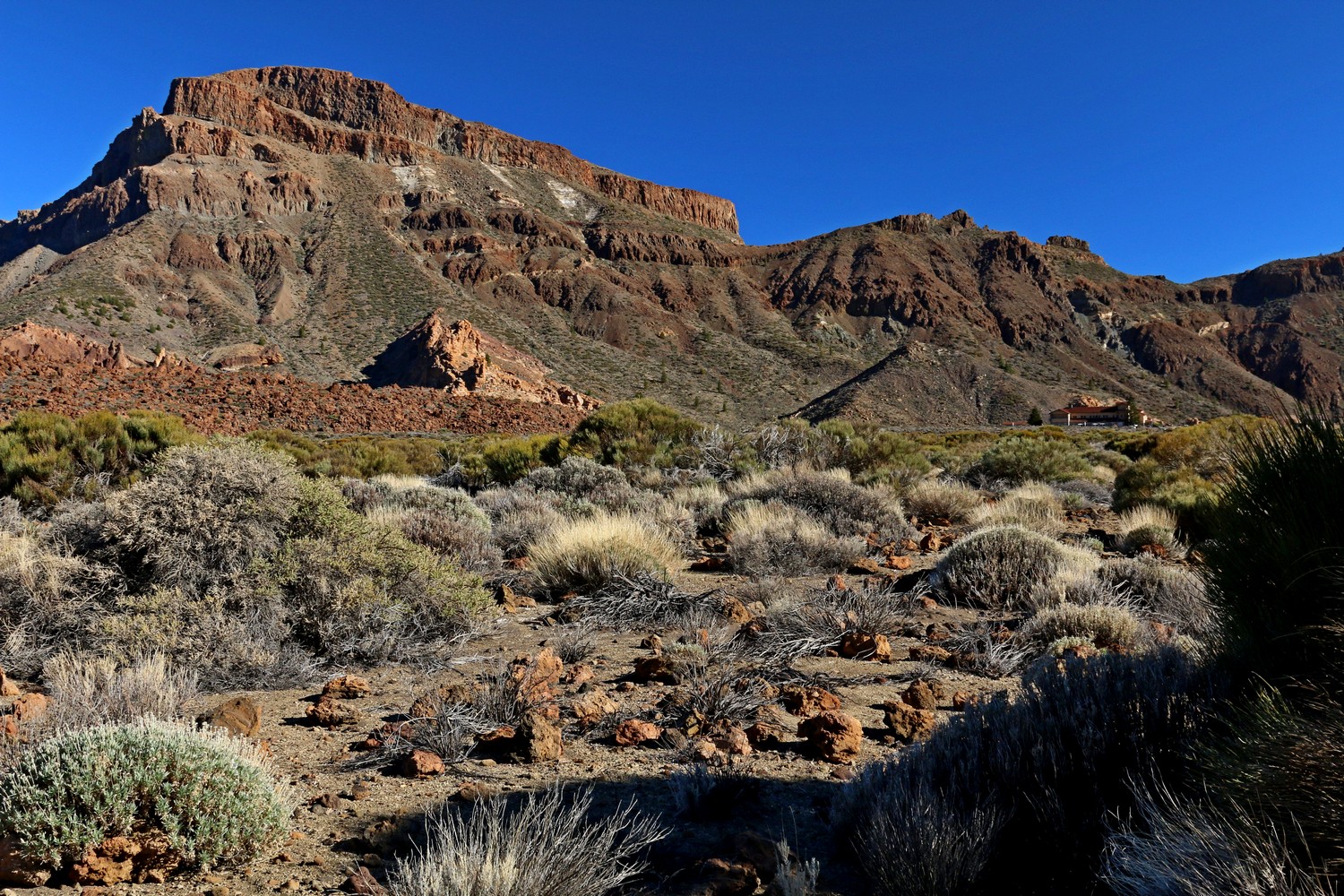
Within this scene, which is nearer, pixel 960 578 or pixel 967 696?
pixel 967 696

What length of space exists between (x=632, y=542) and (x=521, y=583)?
1105 millimetres

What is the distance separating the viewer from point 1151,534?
8055 millimetres

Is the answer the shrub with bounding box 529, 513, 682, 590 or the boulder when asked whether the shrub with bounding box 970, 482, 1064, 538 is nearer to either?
the shrub with bounding box 529, 513, 682, 590

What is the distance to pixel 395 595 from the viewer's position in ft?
16.8

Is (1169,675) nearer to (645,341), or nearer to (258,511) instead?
(258,511)

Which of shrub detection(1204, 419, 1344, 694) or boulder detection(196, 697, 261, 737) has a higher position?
shrub detection(1204, 419, 1344, 694)

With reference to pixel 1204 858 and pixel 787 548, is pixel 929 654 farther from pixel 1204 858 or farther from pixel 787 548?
pixel 1204 858

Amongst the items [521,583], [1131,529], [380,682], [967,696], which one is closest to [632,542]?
[521,583]

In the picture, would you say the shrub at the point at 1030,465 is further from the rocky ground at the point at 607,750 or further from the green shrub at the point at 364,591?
the green shrub at the point at 364,591

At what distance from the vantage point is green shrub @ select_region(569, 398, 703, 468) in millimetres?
14055

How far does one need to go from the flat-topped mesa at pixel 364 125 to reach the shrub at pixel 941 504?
9174 centimetres

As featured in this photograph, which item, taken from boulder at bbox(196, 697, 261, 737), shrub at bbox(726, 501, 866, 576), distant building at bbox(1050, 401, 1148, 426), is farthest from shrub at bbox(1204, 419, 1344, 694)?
distant building at bbox(1050, 401, 1148, 426)

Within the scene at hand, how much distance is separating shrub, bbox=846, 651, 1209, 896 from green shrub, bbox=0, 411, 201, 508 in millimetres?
10246

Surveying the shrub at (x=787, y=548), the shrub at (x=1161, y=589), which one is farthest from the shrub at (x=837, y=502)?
the shrub at (x=1161, y=589)
